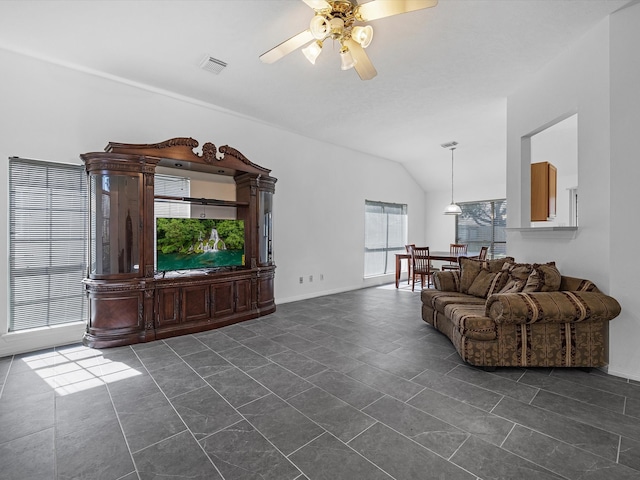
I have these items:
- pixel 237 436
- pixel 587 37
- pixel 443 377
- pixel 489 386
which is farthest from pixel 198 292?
pixel 587 37

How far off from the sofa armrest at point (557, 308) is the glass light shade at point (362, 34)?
236 centimetres

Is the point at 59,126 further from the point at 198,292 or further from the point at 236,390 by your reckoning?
the point at 236,390

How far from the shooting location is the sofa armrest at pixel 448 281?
401 cm

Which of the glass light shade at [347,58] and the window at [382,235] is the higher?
the glass light shade at [347,58]

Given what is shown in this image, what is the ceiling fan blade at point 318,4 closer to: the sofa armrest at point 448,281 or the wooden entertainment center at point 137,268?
the wooden entertainment center at point 137,268

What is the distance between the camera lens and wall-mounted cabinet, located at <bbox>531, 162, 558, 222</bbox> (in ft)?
12.0

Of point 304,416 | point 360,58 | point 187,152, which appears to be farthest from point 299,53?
point 304,416

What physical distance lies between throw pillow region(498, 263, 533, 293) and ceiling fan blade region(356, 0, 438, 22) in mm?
2576

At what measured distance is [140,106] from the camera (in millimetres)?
3811

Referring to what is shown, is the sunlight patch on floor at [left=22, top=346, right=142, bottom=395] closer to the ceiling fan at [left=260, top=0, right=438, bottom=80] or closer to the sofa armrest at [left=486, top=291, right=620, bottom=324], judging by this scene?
the ceiling fan at [left=260, top=0, right=438, bottom=80]

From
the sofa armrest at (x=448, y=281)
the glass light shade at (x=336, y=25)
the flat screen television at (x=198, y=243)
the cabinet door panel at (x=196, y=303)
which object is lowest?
the cabinet door panel at (x=196, y=303)

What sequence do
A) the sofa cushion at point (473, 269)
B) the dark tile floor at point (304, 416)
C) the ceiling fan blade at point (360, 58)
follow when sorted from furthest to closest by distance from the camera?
the sofa cushion at point (473, 269)
the ceiling fan blade at point (360, 58)
the dark tile floor at point (304, 416)

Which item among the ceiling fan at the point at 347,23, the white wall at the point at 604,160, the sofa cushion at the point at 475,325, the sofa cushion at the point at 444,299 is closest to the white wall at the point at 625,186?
the white wall at the point at 604,160

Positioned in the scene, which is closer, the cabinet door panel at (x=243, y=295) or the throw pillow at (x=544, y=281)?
the throw pillow at (x=544, y=281)
